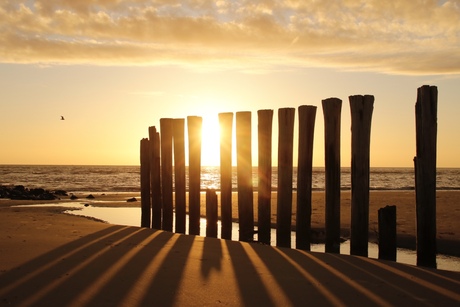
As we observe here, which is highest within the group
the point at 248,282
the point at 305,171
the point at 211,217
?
the point at 305,171

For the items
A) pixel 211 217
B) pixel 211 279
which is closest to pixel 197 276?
pixel 211 279

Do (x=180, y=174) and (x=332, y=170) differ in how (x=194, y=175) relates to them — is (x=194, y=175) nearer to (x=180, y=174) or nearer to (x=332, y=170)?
(x=180, y=174)

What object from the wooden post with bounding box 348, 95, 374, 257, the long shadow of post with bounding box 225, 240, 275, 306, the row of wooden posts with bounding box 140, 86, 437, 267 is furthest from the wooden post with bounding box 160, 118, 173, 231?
the wooden post with bounding box 348, 95, 374, 257

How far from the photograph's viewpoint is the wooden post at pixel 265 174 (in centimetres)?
794

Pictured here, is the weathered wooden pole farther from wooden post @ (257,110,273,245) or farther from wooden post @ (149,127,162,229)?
wooden post @ (149,127,162,229)

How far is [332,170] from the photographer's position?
23.4 ft

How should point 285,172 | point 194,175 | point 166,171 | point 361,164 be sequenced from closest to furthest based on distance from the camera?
1. point 361,164
2. point 285,172
3. point 194,175
4. point 166,171

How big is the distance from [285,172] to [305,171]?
0.41 metres

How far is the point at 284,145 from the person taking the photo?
7734 mm

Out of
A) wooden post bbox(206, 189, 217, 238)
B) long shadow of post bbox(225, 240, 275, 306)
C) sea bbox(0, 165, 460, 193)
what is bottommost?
sea bbox(0, 165, 460, 193)

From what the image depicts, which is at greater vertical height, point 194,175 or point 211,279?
point 194,175

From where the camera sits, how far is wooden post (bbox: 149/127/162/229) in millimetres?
10258

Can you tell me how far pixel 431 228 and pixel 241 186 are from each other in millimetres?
3011

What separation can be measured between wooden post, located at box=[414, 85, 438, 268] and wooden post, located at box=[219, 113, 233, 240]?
307cm
